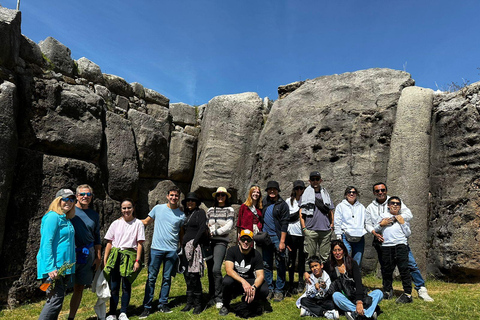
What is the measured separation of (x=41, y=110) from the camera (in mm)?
6773

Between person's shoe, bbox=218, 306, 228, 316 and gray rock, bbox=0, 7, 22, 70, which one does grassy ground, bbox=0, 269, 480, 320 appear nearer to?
person's shoe, bbox=218, 306, 228, 316

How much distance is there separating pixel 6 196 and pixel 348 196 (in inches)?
233

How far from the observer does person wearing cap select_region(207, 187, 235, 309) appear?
5.21 metres

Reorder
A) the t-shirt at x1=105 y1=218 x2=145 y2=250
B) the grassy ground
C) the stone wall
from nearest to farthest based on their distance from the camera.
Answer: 1. the grassy ground
2. the t-shirt at x1=105 y1=218 x2=145 y2=250
3. the stone wall

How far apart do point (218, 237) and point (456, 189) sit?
4695 millimetres

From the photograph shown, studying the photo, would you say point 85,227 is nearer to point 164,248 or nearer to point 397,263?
point 164,248

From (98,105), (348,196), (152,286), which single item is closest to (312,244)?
(348,196)

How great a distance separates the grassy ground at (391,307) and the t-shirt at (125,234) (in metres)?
1.11

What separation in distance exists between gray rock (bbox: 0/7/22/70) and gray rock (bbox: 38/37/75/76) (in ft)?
2.69

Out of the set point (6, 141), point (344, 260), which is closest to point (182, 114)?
point (6, 141)

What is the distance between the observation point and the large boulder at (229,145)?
942cm

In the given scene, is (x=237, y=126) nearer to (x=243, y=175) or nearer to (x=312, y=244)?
(x=243, y=175)

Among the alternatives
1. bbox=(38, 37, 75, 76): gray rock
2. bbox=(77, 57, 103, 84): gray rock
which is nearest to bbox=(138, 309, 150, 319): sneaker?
bbox=(38, 37, 75, 76): gray rock

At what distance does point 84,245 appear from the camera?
4.45 m
